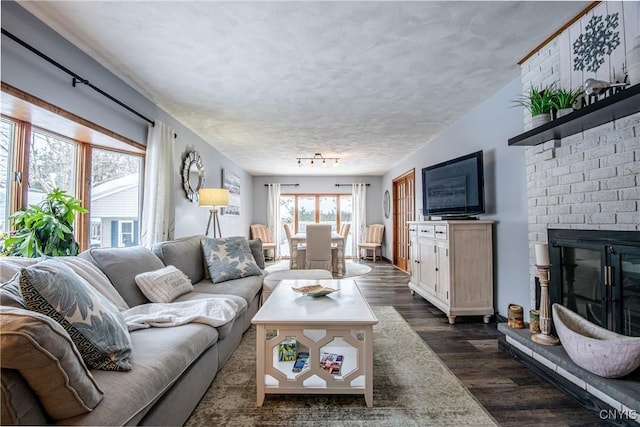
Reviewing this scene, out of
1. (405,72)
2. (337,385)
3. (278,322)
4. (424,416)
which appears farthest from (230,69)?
(424,416)

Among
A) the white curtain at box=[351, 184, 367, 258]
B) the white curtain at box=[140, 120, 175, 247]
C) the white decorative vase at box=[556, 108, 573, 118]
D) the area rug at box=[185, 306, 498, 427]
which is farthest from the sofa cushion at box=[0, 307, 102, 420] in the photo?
the white curtain at box=[351, 184, 367, 258]

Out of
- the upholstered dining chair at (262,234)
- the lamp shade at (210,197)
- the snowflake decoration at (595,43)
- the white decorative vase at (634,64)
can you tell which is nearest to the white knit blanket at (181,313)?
the lamp shade at (210,197)

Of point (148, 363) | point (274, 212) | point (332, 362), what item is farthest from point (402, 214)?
point (148, 363)

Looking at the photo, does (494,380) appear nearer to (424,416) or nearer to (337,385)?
(424,416)

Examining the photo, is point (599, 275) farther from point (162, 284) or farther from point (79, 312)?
point (162, 284)

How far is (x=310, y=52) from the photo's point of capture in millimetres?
2160

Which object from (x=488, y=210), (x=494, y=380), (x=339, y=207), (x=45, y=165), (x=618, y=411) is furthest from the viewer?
(x=339, y=207)

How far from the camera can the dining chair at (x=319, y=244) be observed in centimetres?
505

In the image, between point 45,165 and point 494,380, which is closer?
point 494,380

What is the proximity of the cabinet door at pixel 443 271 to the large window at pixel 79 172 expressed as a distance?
3.36 meters

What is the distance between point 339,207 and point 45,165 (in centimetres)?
658

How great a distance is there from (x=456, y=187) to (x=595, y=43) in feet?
5.69

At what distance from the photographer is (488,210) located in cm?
309

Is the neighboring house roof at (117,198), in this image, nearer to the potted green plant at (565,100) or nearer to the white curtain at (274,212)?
the potted green plant at (565,100)
